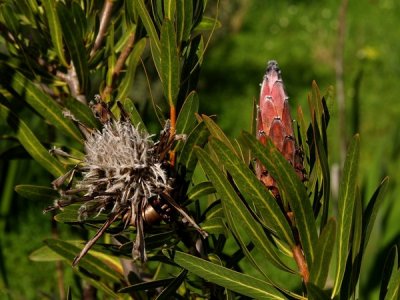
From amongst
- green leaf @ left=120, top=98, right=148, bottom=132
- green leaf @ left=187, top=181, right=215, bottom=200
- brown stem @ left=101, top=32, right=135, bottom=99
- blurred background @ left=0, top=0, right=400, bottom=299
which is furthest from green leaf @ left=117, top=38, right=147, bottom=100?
blurred background @ left=0, top=0, right=400, bottom=299

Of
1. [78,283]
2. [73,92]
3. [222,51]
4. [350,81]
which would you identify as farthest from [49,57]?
[222,51]

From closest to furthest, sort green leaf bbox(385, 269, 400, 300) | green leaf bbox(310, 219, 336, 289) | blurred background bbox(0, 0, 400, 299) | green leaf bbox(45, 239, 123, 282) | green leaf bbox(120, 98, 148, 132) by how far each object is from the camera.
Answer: green leaf bbox(310, 219, 336, 289)
green leaf bbox(385, 269, 400, 300)
green leaf bbox(120, 98, 148, 132)
green leaf bbox(45, 239, 123, 282)
blurred background bbox(0, 0, 400, 299)

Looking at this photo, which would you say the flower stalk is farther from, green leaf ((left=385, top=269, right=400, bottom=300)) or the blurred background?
the blurred background

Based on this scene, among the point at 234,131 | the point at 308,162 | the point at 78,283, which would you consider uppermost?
the point at 308,162

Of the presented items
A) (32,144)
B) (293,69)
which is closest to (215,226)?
(32,144)

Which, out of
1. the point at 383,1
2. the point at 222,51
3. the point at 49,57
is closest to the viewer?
the point at 49,57

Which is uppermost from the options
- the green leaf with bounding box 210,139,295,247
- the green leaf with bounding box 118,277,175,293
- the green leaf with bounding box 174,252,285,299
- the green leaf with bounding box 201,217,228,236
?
the green leaf with bounding box 210,139,295,247

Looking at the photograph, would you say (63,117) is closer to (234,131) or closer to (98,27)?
(98,27)
